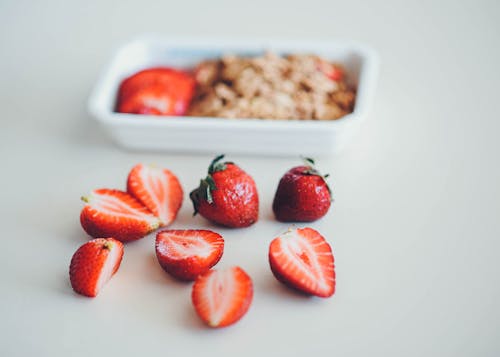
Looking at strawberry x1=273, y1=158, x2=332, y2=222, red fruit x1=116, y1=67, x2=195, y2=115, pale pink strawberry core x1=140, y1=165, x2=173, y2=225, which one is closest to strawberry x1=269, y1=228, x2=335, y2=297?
strawberry x1=273, y1=158, x2=332, y2=222

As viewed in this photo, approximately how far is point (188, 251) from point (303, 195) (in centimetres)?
25

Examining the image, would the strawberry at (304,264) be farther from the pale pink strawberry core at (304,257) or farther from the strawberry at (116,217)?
the strawberry at (116,217)

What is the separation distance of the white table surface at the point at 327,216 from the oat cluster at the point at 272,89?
11cm

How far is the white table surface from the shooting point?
1.02m

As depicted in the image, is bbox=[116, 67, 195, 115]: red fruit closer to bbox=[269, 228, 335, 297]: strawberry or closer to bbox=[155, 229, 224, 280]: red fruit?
bbox=[155, 229, 224, 280]: red fruit

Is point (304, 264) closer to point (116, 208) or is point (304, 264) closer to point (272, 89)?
point (116, 208)

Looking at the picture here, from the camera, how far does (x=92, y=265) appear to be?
3.43ft

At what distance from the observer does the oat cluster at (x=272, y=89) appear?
4.62ft

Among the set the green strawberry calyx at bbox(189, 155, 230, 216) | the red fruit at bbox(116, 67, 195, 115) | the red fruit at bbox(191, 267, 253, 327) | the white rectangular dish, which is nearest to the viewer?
the red fruit at bbox(191, 267, 253, 327)

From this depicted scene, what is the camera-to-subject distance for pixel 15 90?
Answer: 170cm

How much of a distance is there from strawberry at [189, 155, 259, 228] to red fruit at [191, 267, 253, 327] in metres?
0.17

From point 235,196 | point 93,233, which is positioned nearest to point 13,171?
point 93,233

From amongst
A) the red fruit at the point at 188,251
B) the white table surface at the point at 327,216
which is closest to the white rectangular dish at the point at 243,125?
the white table surface at the point at 327,216

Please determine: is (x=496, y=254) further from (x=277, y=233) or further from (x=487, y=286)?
(x=277, y=233)
